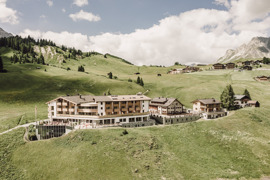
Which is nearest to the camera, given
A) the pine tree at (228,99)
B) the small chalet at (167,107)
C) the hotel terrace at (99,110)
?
the hotel terrace at (99,110)

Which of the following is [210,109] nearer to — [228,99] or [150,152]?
[228,99]

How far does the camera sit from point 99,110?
243ft

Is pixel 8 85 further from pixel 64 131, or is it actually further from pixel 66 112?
pixel 64 131

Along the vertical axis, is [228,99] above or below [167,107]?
above

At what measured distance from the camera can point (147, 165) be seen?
2031 inches

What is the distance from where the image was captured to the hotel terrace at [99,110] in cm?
7381

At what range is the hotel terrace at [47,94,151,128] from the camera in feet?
242

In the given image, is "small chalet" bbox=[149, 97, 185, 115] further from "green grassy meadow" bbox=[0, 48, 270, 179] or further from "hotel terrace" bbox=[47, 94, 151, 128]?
"green grassy meadow" bbox=[0, 48, 270, 179]

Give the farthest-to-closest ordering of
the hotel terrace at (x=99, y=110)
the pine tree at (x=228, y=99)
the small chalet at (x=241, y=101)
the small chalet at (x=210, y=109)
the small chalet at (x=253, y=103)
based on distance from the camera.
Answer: the small chalet at (x=241, y=101) < the small chalet at (x=253, y=103) < the pine tree at (x=228, y=99) < the small chalet at (x=210, y=109) < the hotel terrace at (x=99, y=110)

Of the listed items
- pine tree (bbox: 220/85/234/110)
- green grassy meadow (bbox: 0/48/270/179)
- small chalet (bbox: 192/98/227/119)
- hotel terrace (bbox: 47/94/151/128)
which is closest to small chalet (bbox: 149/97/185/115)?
small chalet (bbox: 192/98/227/119)

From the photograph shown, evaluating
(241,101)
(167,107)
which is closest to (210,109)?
(167,107)

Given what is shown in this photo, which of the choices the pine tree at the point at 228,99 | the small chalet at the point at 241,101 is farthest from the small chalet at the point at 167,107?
the small chalet at the point at 241,101

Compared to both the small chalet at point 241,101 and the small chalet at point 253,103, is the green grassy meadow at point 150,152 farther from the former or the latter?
the small chalet at point 241,101

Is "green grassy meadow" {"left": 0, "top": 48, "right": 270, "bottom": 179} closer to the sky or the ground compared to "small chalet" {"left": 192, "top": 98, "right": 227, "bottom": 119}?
closer to the ground
